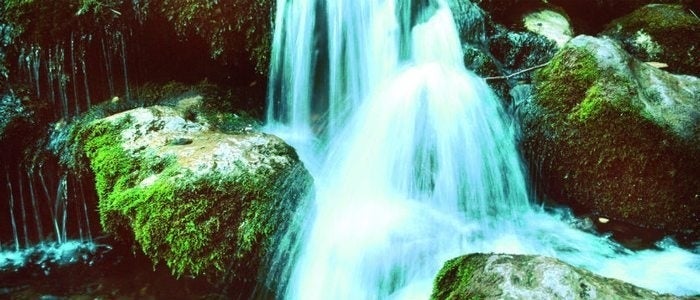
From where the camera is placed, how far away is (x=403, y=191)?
485cm

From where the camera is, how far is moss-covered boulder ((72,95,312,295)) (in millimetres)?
3400

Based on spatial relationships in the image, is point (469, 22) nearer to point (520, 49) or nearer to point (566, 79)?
point (520, 49)

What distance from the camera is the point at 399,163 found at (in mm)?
5027

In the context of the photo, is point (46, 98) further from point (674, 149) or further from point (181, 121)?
point (674, 149)

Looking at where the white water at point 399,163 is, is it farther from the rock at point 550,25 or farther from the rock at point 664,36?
the rock at point 664,36

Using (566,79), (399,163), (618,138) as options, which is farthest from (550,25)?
(399,163)

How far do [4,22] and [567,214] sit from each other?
→ 6.36 meters

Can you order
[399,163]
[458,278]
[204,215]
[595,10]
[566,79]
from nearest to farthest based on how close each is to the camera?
[458,278] → [204,215] → [566,79] → [399,163] → [595,10]

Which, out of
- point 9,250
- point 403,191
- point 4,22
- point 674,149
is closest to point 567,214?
point 674,149

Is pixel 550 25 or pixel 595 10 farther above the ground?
pixel 595 10

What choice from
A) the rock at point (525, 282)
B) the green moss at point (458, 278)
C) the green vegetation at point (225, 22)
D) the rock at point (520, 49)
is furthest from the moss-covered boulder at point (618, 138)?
the green vegetation at point (225, 22)

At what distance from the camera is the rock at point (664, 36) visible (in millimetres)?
6152

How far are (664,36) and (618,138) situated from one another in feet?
9.13

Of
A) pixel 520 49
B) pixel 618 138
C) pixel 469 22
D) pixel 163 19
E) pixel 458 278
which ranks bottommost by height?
pixel 458 278
